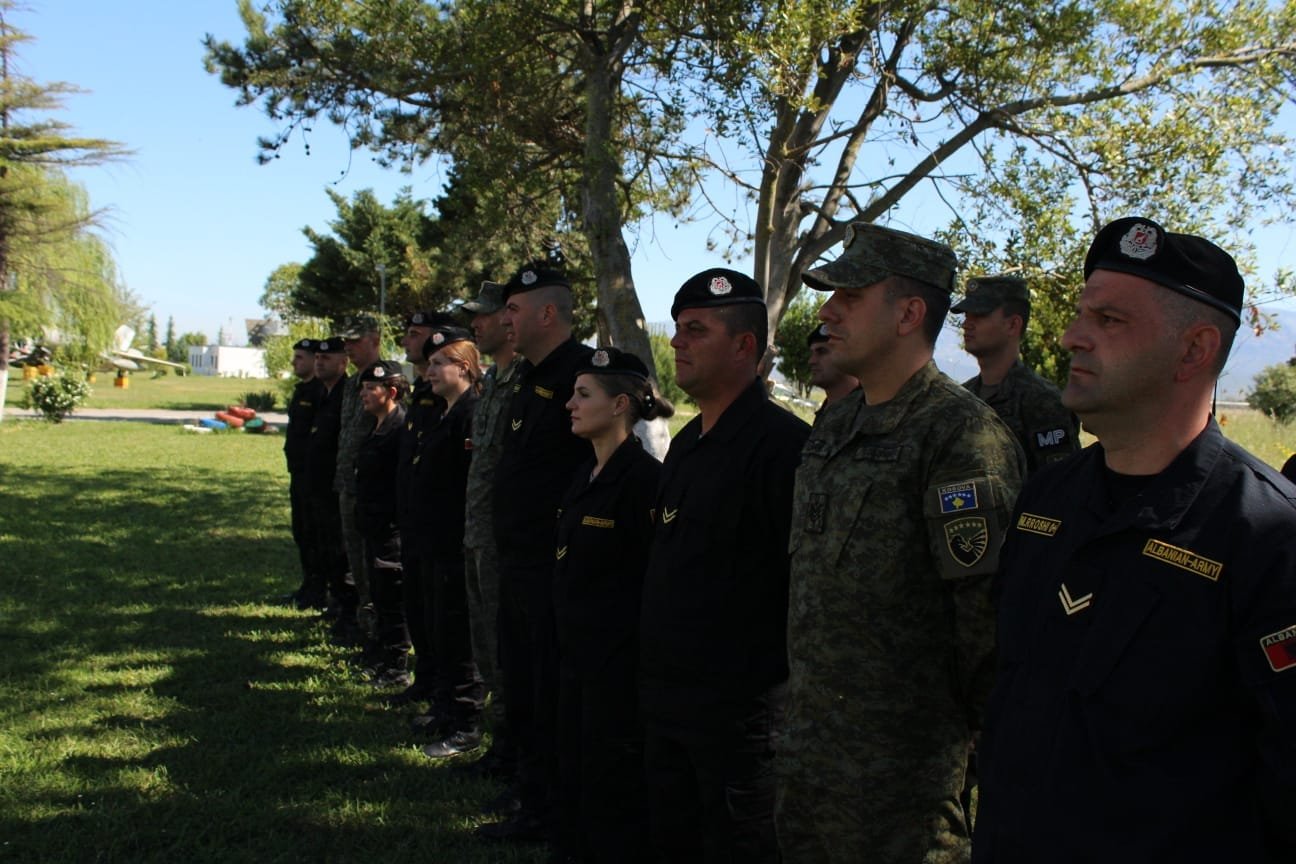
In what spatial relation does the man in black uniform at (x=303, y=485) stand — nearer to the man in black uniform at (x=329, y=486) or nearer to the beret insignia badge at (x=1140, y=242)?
the man in black uniform at (x=329, y=486)

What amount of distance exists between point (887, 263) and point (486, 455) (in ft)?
9.33

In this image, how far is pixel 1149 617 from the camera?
5.24ft

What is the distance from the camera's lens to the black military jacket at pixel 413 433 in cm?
580

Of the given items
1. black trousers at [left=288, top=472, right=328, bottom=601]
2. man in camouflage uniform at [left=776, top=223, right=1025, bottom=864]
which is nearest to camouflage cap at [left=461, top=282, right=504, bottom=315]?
man in camouflage uniform at [left=776, top=223, right=1025, bottom=864]

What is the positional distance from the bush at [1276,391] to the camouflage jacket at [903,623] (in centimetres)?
2950

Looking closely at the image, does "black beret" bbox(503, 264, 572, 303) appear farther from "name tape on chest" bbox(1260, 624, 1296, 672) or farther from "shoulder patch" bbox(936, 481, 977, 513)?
"name tape on chest" bbox(1260, 624, 1296, 672)

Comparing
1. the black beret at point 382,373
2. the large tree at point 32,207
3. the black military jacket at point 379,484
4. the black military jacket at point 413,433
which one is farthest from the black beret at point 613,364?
the large tree at point 32,207

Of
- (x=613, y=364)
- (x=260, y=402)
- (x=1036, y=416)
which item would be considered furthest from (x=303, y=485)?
(x=260, y=402)

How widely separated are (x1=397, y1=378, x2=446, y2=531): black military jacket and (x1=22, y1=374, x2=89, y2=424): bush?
83.2ft

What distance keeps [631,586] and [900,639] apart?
1.38 meters

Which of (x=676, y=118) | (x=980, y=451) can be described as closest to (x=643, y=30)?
(x=676, y=118)

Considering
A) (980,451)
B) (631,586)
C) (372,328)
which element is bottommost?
(631,586)

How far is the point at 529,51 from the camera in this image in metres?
9.91

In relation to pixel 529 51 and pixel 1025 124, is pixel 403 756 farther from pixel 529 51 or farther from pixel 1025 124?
pixel 1025 124
